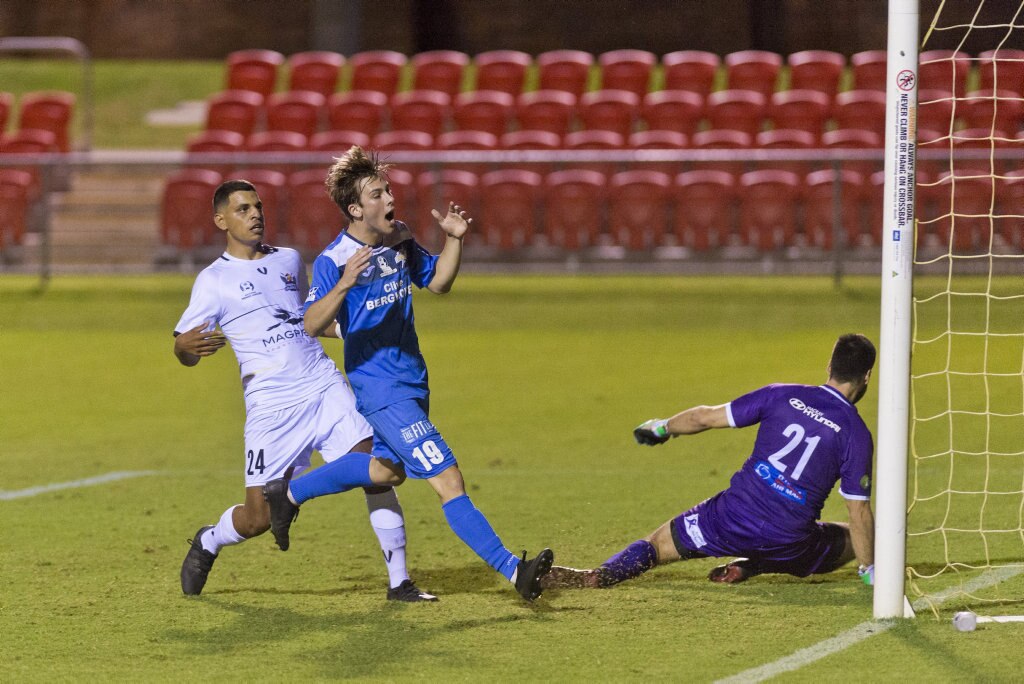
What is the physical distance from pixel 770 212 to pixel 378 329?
892 cm

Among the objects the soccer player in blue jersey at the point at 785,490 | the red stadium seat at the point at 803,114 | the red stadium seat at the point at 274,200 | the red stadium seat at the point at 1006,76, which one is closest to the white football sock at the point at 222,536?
the soccer player in blue jersey at the point at 785,490

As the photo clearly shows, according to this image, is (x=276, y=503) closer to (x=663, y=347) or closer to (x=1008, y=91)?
(x=663, y=347)

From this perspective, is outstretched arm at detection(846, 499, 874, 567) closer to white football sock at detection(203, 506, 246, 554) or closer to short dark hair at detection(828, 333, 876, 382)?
short dark hair at detection(828, 333, 876, 382)

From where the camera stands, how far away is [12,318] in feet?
48.5

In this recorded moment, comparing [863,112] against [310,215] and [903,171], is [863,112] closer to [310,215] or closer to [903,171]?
[310,215]

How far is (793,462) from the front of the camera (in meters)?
5.89

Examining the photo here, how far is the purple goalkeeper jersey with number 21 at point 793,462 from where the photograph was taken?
19.0 ft

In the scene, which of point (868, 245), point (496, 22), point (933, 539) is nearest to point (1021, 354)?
point (868, 245)

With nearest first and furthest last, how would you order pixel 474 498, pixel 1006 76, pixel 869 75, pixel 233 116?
pixel 474 498 → pixel 1006 76 → pixel 869 75 → pixel 233 116

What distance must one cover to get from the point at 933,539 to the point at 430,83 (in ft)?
47.0

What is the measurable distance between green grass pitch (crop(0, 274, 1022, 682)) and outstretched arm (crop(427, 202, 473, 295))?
1362mm

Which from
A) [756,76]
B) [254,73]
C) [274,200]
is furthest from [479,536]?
[254,73]

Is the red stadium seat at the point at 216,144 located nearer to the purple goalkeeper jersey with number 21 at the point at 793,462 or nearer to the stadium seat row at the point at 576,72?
the stadium seat row at the point at 576,72

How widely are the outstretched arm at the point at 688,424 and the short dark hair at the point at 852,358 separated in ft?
1.65
